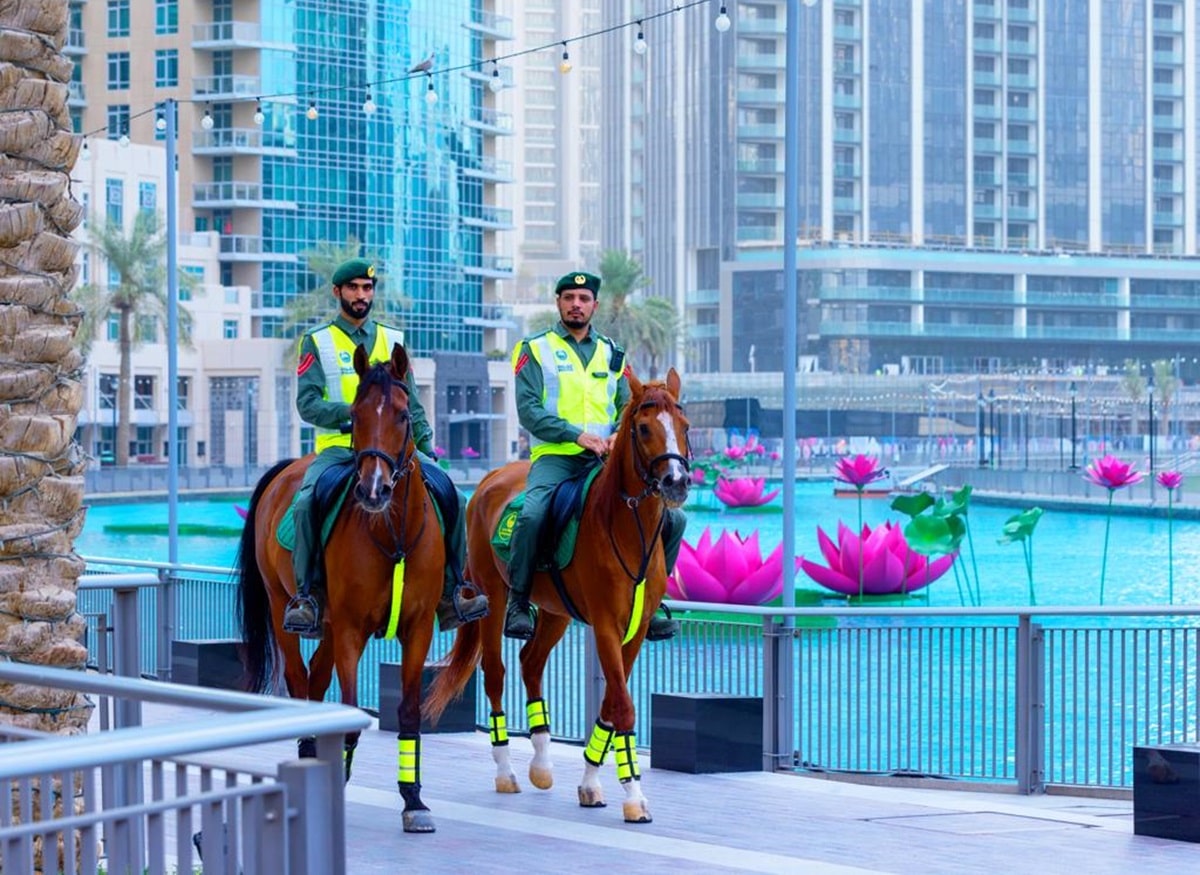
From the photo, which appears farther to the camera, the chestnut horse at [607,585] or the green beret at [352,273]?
the green beret at [352,273]

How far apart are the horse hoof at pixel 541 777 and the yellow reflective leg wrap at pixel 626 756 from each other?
1075 mm

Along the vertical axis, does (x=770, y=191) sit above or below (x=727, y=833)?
above

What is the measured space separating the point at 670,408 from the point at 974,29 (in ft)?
473

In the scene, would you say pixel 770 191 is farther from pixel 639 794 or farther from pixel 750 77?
pixel 639 794

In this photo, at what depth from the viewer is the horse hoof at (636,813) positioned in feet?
34.6

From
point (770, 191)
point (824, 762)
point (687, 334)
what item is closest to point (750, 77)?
point (770, 191)

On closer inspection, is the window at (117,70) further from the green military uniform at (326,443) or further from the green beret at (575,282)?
the green military uniform at (326,443)

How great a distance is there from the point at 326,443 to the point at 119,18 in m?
102

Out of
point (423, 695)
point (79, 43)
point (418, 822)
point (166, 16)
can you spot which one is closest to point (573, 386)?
point (418, 822)

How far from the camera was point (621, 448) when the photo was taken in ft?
34.3

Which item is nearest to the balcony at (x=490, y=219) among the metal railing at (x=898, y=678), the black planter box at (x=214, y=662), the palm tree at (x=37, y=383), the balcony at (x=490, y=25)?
the balcony at (x=490, y=25)

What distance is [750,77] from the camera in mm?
146625

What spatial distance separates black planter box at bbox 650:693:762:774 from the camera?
12.7m

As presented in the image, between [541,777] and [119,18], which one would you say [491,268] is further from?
[541,777]
